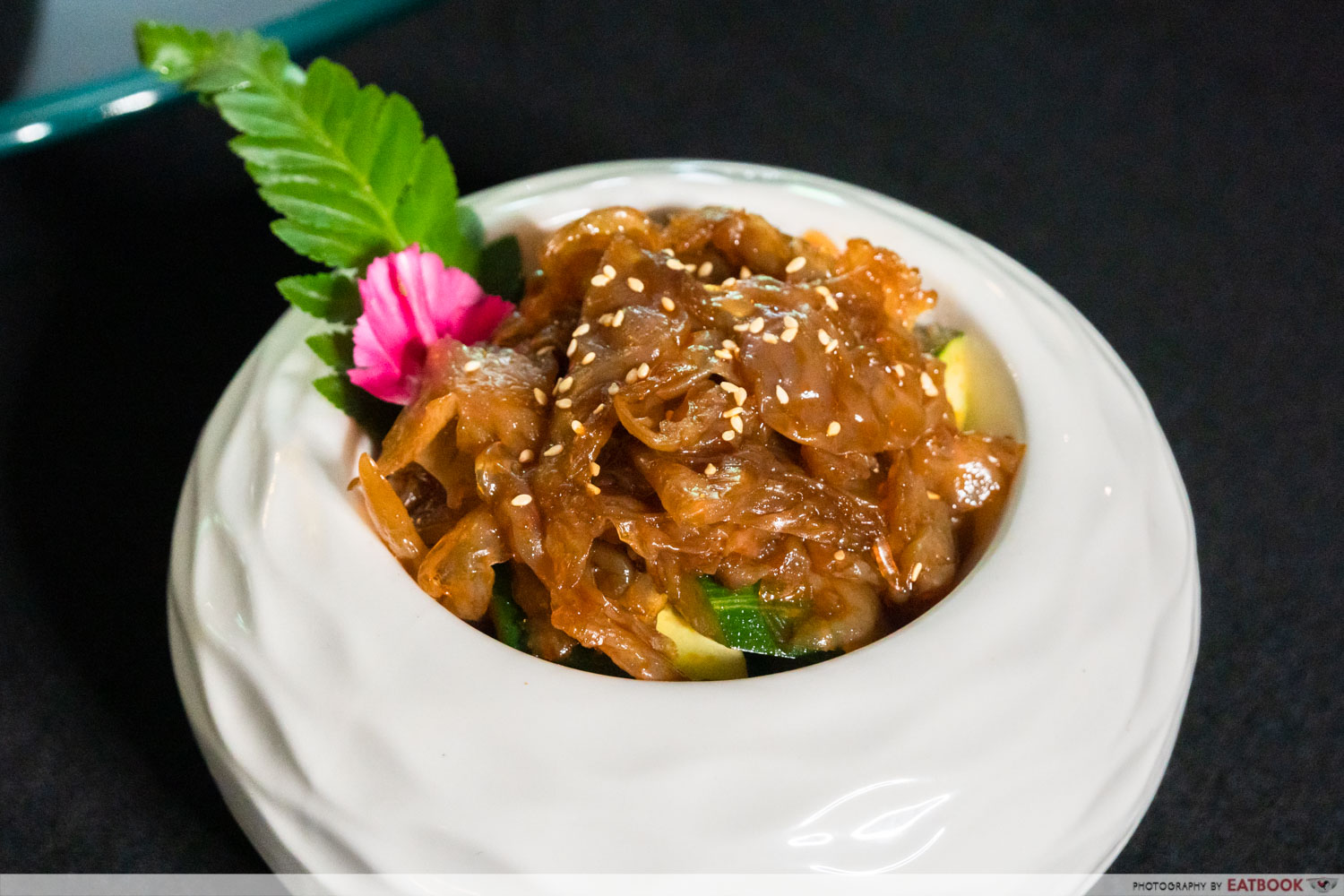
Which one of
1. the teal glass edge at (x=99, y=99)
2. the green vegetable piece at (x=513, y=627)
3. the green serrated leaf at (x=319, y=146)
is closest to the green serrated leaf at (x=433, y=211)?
the green serrated leaf at (x=319, y=146)

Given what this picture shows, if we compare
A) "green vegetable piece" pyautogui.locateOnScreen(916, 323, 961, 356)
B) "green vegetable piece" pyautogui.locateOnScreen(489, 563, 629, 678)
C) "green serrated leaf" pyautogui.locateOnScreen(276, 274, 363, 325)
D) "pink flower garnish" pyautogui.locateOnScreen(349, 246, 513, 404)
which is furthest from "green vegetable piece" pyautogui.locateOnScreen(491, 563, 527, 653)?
"green vegetable piece" pyautogui.locateOnScreen(916, 323, 961, 356)

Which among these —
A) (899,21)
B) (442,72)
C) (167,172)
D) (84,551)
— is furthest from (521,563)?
(899,21)

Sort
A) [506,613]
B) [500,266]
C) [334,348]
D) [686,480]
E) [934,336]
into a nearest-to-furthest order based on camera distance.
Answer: [686,480] → [506,613] → [334,348] → [934,336] → [500,266]

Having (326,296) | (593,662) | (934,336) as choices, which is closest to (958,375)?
(934,336)

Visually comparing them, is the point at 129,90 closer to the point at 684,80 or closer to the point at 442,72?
the point at 442,72

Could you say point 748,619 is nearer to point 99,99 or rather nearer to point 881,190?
point 99,99
